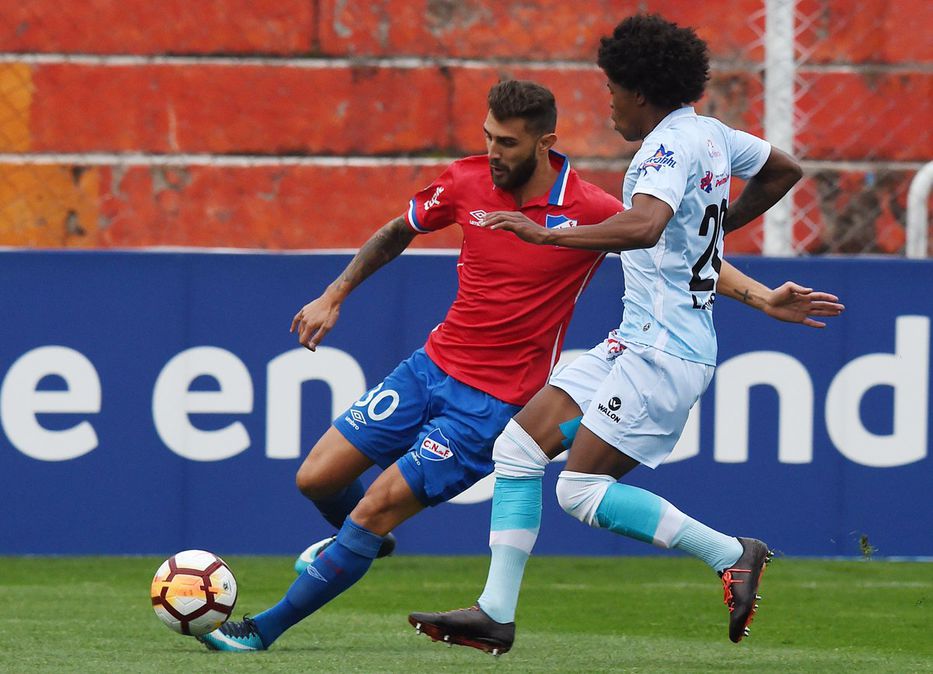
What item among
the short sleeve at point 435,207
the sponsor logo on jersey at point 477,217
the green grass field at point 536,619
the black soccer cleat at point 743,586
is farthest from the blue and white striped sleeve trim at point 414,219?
the black soccer cleat at point 743,586

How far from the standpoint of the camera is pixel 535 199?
5.80 meters

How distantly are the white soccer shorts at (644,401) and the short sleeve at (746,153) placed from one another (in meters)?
0.65

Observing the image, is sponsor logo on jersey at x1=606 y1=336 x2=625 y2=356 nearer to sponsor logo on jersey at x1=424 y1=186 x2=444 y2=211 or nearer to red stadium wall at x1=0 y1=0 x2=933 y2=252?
sponsor logo on jersey at x1=424 y1=186 x2=444 y2=211

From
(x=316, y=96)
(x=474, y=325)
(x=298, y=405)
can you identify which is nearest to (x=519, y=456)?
(x=474, y=325)

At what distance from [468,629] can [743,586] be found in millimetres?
784

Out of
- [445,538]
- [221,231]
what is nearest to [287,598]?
[445,538]

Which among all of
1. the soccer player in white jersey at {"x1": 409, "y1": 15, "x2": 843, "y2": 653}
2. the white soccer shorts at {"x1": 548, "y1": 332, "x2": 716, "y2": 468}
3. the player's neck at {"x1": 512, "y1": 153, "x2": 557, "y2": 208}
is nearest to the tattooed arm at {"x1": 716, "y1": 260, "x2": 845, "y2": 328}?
the soccer player in white jersey at {"x1": 409, "y1": 15, "x2": 843, "y2": 653}

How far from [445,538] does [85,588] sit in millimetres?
1698

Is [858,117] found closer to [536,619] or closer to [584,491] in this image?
[536,619]

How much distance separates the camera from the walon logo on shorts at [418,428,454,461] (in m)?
5.69

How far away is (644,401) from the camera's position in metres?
5.10

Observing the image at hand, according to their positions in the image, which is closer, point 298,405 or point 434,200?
point 434,200

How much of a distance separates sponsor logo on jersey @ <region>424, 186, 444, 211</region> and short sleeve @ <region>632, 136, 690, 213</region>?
3.47ft

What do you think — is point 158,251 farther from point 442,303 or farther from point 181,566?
point 181,566
